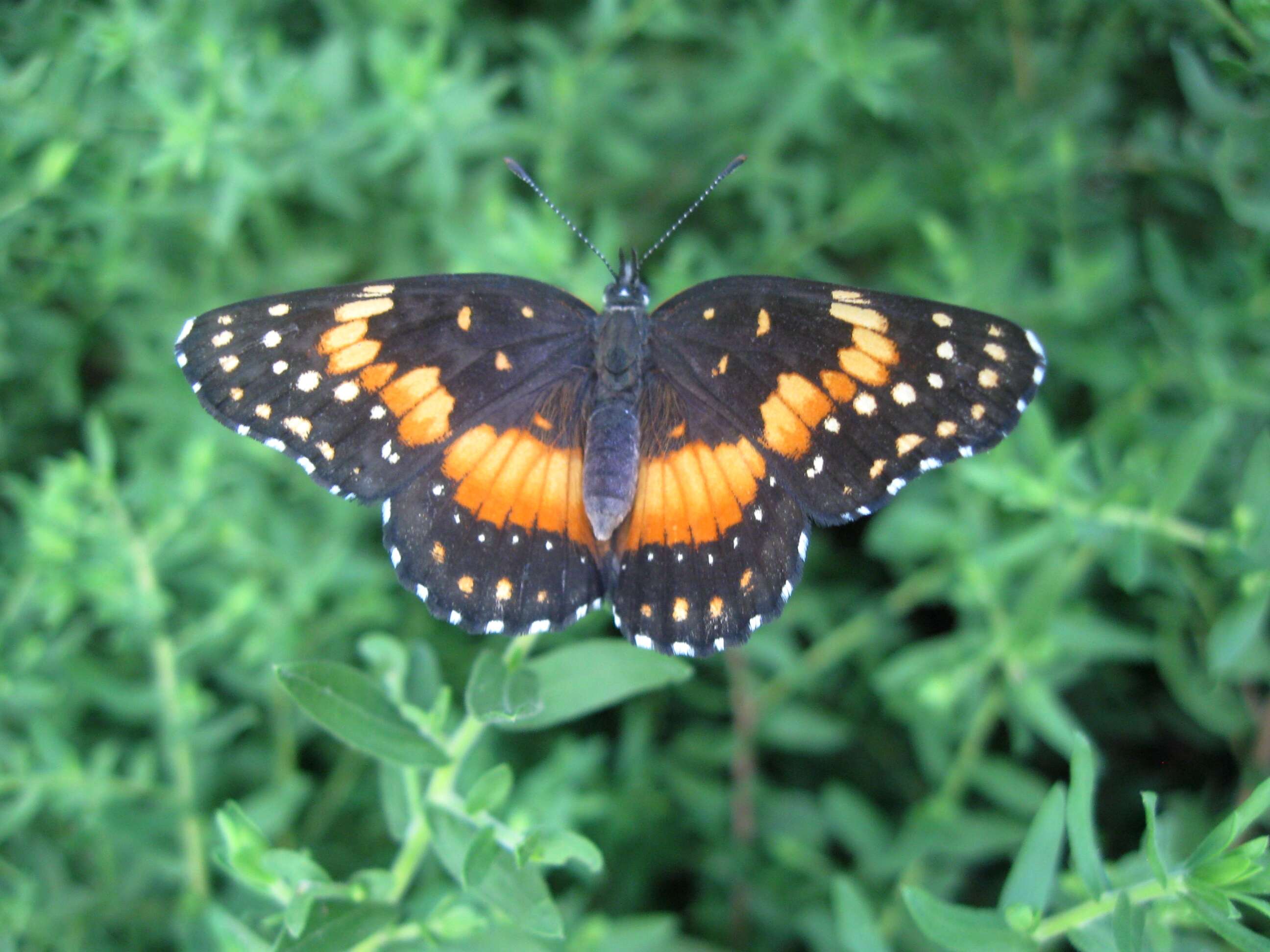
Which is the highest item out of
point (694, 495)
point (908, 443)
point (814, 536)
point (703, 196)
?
point (703, 196)

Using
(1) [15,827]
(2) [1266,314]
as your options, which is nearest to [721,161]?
(2) [1266,314]

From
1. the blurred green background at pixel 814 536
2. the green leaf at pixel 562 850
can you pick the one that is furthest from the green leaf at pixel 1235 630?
the green leaf at pixel 562 850

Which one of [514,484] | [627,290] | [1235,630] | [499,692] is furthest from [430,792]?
[1235,630]

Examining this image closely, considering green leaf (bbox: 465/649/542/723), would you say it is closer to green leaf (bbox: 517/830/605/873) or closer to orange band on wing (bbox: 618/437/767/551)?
green leaf (bbox: 517/830/605/873)

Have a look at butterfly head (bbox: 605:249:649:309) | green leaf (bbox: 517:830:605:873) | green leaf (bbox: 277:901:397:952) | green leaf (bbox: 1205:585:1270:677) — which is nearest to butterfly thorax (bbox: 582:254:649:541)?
butterfly head (bbox: 605:249:649:309)

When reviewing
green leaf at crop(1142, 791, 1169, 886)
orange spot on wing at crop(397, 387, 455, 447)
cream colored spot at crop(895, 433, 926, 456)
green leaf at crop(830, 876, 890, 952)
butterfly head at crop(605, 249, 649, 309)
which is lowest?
green leaf at crop(830, 876, 890, 952)

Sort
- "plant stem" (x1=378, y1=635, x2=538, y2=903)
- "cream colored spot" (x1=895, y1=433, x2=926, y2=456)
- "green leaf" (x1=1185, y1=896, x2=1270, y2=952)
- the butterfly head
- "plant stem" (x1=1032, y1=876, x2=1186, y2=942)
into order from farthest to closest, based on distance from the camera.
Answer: the butterfly head
"cream colored spot" (x1=895, y1=433, x2=926, y2=456)
"plant stem" (x1=378, y1=635, x2=538, y2=903)
"plant stem" (x1=1032, y1=876, x2=1186, y2=942)
"green leaf" (x1=1185, y1=896, x2=1270, y2=952)

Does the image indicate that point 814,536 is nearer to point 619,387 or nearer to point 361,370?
point 619,387
